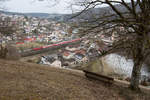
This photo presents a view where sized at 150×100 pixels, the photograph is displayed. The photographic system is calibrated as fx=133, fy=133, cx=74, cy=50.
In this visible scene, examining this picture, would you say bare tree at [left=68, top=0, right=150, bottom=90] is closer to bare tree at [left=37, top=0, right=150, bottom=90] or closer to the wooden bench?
bare tree at [left=37, top=0, right=150, bottom=90]

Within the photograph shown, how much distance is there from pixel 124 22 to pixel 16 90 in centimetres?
444

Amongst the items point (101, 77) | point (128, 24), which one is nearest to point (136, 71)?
point (101, 77)

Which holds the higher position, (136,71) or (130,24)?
(130,24)

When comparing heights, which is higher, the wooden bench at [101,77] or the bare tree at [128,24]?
the bare tree at [128,24]

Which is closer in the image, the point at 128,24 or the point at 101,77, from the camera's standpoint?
the point at 128,24

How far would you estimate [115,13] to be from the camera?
575cm

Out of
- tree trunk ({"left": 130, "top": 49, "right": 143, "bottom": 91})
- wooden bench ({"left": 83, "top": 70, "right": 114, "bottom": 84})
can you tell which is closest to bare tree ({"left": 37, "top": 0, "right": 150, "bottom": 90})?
tree trunk ({"left": 130, "top": 49, "right": 143, "bottom": 91})

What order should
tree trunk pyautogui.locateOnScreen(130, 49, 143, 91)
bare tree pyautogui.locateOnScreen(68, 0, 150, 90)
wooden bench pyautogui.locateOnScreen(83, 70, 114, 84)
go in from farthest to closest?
1. wooden bench pyautogui.locateOnScreen(83, 70, 114, 84)
2. tree trunk pyautogui.locateOnScreen(130, 49, 143, 91)
3. bare tree pyautogui.locateOnScreen(68, 0, 150, 90)

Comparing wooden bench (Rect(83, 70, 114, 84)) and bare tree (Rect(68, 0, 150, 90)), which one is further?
wooden bench (Rect(83, 70, 114, 84))

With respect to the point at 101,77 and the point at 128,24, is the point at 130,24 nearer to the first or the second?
the point at 128,24

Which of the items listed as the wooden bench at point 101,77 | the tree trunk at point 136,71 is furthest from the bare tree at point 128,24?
the wooden bench at point 101,77

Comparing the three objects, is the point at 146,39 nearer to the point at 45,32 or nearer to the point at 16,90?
the point at 16,90

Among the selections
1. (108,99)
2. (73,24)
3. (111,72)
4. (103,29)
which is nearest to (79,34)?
(73,24)

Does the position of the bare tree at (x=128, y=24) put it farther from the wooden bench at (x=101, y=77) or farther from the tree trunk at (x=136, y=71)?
the wooden bench at (x=101, y=77)
